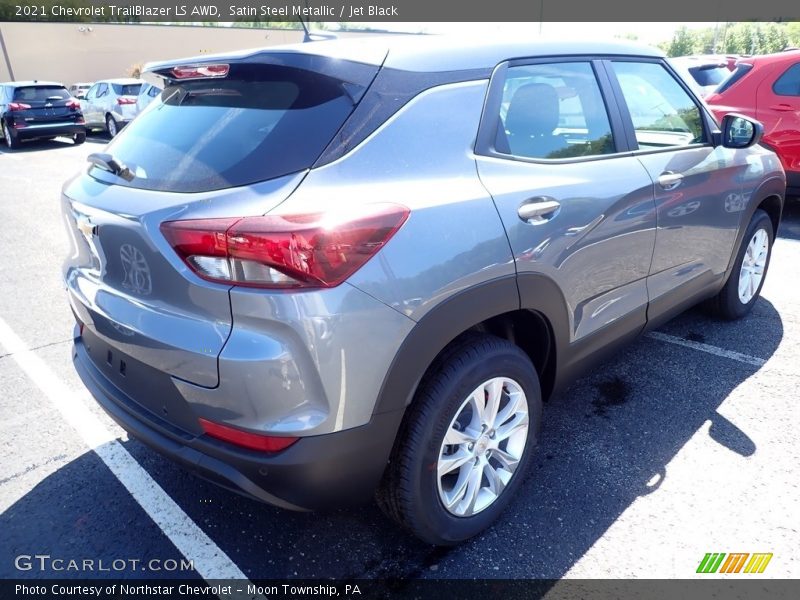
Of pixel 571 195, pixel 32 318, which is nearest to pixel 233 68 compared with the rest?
pixel 571 195

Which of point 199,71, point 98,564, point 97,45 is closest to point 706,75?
point 199,71

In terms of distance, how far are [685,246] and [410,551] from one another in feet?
6.78

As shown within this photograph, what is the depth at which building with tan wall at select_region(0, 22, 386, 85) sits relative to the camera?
28.1 meters

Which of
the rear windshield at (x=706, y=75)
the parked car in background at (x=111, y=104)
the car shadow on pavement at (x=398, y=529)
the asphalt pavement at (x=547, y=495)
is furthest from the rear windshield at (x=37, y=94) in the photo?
the car shadow on pavement at (x=398, y=529)

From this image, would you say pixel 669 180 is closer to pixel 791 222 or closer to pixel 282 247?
pixel 282 247

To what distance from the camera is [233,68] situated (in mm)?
2125

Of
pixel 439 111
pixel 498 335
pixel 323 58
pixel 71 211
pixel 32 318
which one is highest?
pixel 323 58

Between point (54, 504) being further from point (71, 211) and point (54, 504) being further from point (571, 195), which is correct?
point (571, 195)

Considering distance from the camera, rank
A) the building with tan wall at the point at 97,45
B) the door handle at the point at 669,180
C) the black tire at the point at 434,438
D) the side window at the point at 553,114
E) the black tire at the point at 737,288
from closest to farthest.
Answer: the black tire at the point at 434,438
the side window at the point at 553,114
the door handle at the point at 669,180
the black tire at the point at 737,288
the building with tan wall at the point at 97,45

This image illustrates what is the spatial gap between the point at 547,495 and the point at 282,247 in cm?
160

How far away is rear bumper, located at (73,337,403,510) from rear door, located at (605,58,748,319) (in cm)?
177

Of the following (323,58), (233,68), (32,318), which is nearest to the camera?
(323,58)

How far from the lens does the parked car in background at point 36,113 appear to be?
15.0m

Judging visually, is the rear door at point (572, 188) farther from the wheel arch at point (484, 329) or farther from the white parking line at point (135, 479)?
the white parking line at point (135, 479)
